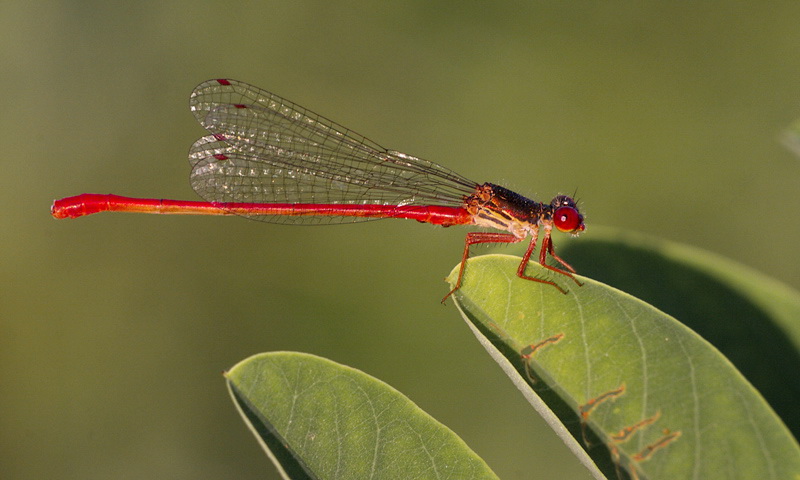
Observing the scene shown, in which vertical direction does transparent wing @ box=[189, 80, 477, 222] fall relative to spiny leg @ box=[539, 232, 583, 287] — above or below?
above

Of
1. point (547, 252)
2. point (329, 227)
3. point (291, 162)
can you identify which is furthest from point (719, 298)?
point (329, 227)

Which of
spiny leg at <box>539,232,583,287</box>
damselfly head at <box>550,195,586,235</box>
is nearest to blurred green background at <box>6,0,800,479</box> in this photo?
damselfly head at <box>550,195,586,235</box>

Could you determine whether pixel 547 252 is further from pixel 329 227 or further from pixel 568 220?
pixel 329 227

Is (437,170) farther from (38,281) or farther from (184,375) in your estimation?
(38,281)

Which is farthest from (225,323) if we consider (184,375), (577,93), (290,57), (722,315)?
(722,315)

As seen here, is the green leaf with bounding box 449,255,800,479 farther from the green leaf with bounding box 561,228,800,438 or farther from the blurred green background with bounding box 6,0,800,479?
the blurred green background with bounding box 6,0,800,479

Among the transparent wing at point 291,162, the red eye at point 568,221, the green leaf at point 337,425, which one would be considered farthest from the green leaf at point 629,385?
the transparent wing at point 291,162

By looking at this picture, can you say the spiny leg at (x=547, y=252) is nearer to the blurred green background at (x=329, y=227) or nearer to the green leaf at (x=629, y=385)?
the green leaf at (x=629, y=385)
